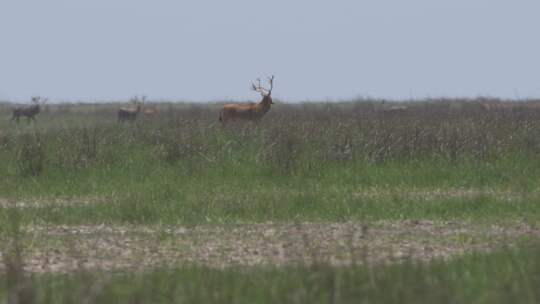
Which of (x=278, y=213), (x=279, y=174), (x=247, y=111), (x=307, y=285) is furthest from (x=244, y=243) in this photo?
(x=247, y=111)

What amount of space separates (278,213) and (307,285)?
21.3 feet

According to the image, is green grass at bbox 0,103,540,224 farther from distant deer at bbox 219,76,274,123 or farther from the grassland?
distant deer at bbox 219,76,274,123

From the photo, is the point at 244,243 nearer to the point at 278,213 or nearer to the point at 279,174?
the point at 278,213

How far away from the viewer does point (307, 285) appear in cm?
749

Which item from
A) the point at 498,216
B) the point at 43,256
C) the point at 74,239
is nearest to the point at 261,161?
the point at 498,216

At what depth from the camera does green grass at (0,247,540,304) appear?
6672mm

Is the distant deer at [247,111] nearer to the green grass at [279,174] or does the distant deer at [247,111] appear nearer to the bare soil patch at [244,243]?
the green grass at [279,174]

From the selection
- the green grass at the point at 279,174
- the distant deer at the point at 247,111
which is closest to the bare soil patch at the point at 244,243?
the green grass at the point at 279,174

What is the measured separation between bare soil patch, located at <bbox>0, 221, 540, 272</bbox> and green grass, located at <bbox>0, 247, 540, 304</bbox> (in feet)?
2.77

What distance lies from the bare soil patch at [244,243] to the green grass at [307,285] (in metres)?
0.84

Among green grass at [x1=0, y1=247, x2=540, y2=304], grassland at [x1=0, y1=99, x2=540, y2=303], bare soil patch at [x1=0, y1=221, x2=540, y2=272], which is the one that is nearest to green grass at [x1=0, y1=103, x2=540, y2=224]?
grassland at [x1=0, y1=99, x2=540, y2=303]

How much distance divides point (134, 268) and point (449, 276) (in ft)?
8.55

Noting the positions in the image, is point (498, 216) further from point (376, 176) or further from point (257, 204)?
point (376, 176)

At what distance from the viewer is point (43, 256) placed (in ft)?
34.5
